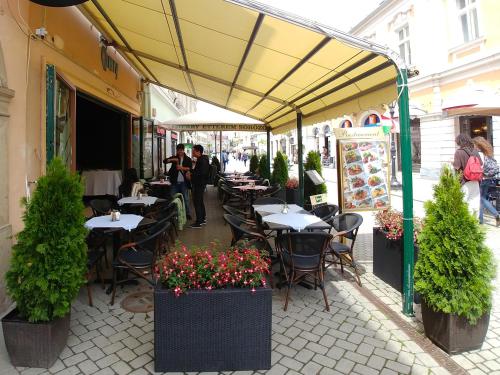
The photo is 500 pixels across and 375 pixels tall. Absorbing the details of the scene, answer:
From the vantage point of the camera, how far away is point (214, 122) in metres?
11.1

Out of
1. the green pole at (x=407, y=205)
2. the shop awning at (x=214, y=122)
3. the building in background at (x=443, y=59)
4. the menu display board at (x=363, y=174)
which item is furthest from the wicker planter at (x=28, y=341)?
the building in background at (x=443, y=59)

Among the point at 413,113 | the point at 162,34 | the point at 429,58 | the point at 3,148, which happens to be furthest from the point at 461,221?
the point at 429,58

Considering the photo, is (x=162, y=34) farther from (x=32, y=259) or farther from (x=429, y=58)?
(x=429, y=58)

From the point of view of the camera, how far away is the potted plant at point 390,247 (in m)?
4.07

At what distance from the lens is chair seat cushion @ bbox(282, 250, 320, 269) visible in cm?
379

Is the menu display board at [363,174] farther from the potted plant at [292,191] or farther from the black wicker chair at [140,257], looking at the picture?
the potted plant at [292,191]

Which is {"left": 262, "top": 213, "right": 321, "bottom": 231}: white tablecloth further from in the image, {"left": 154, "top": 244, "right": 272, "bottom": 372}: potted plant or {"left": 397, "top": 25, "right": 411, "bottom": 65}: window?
{"left": 397, "top": 25, "right": 411, "bottom": 65}: window

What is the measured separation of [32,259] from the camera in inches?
102

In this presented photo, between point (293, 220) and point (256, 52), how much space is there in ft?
8.29

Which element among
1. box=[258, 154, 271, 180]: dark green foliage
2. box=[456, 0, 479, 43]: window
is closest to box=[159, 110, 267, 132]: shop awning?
box=[258, 154, 271, 180]: dark green foliage

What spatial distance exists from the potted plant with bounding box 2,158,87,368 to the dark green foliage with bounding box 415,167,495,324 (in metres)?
2.85

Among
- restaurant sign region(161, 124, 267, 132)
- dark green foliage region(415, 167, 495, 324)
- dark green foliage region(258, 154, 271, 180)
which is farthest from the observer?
dark green foliage region(258, 154, 271, 180)

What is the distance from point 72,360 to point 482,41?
16.2m

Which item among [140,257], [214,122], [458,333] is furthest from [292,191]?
[458,333]
